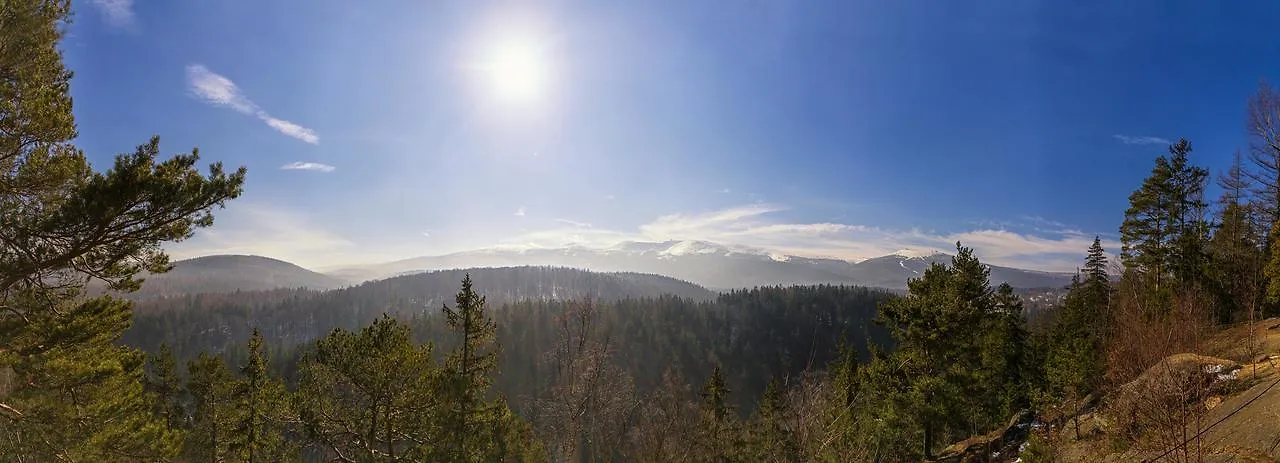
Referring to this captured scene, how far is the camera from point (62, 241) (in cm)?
802

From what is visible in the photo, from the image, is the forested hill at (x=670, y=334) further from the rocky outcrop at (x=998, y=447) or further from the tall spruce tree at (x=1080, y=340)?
the rocky outcrop at (x=998, y=447)

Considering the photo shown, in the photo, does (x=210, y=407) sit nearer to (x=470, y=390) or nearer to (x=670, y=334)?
(x=470, y=390)

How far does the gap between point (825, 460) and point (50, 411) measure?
1553 cm

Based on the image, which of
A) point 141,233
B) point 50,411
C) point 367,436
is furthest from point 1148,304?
point 50,411

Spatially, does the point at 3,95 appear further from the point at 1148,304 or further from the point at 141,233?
the point at 1148,304

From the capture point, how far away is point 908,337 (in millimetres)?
18484

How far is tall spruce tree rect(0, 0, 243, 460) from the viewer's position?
751 cm

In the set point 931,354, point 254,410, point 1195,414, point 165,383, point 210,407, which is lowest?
point 210,407

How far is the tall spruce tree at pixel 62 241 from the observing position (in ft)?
24.6

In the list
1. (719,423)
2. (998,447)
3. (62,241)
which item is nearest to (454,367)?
(62,241)

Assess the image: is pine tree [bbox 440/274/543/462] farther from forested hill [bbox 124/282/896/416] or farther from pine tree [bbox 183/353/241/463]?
forested hill [bbox 124/282/896/416]

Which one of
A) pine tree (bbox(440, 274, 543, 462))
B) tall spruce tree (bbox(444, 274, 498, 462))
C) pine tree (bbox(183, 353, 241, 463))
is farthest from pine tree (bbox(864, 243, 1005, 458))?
pine tree (bbox(183, 353, 241, 463))

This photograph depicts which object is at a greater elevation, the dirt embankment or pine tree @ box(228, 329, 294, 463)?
the dirt embankment

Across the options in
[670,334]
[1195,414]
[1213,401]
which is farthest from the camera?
[670,334]
